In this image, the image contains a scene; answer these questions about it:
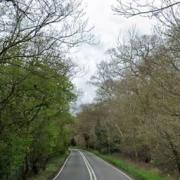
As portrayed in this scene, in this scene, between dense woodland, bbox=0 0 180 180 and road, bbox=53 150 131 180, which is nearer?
dense woodland, bbox=0 0 180 180

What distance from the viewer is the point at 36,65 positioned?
19516 mm

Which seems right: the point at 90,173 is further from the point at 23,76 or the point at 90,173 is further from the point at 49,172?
the point at 23,76

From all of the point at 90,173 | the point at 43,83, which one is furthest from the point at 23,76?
the point at 90,173

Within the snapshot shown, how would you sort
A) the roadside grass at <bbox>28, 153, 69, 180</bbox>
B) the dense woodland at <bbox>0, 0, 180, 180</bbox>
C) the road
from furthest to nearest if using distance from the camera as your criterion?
1. the road
2. the roadside grass at <bbox>28, 153, 69, 180</bbox>
3. the dense woodland at <bbox>0, 0, 180, 180</bbox>

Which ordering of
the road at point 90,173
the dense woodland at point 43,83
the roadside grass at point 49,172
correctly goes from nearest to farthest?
the dense woodland at point 43,83 < the roadside grass at point 49,172 < the road at point 90,173

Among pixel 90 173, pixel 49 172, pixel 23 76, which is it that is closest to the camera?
pixel 23 76

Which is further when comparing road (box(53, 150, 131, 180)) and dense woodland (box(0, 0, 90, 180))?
road (box(53, 150, 131, 180))

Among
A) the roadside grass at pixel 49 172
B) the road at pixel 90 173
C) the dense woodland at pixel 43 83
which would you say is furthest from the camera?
the road at pixel 90 173

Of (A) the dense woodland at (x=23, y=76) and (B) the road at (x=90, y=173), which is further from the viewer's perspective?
(B) the road at (x=90, y=173)

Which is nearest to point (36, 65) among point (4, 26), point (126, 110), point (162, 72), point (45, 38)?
point (45, 38)

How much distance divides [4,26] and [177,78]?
565 centimetres

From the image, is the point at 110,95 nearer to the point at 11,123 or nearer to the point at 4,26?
the point at 11,123

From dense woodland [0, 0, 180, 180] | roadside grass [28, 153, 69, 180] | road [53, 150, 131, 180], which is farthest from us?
road [53, 150, 131, 180]

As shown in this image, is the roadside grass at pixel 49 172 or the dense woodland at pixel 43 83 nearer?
the dense woodland at pixel 43 83
